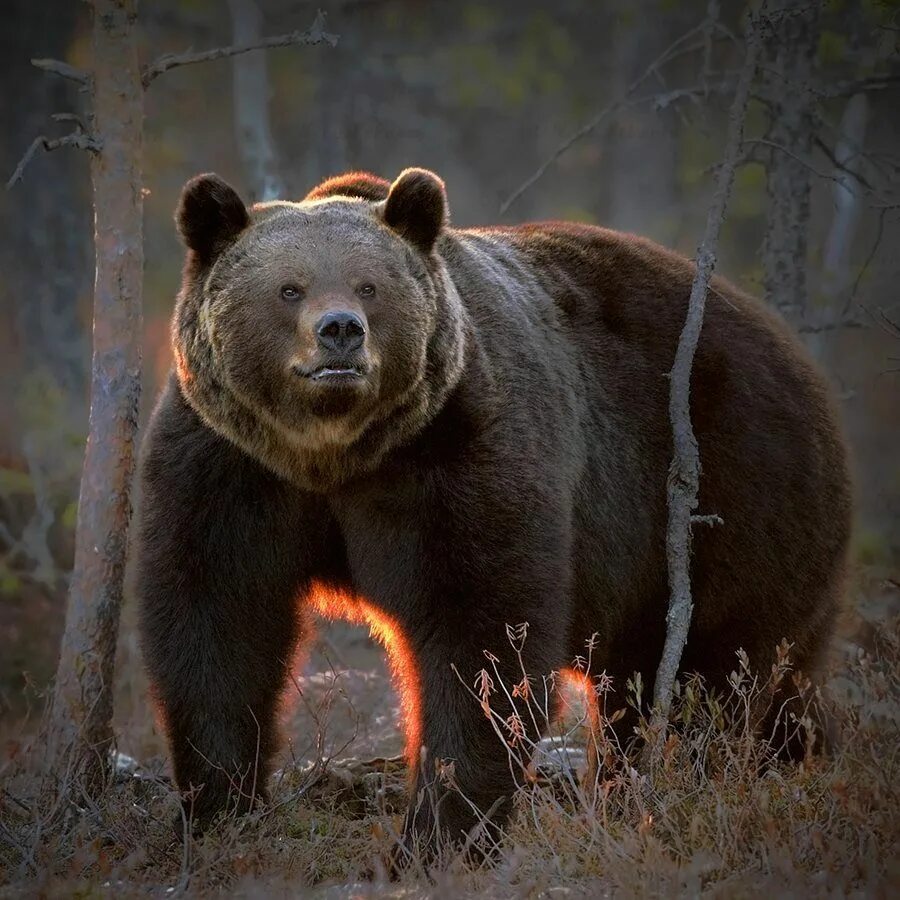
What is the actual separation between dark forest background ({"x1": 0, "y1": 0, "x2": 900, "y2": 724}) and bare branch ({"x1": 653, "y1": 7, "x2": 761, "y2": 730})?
14.1ft

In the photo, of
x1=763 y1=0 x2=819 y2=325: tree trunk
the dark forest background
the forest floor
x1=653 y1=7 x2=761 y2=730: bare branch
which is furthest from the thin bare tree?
x1=763 y1=0 x2=819 y2=325: tree trunk

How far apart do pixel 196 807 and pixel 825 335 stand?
635 cm

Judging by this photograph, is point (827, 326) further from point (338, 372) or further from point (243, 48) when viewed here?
point (338, 372)

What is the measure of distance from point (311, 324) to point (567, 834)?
6.29 feet

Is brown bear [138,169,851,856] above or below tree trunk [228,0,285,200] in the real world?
below

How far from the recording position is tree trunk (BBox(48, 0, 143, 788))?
5.85m

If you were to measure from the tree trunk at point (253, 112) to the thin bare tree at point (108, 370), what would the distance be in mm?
4726

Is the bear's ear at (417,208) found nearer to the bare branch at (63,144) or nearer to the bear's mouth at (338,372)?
the bear's mouth at (338,372)

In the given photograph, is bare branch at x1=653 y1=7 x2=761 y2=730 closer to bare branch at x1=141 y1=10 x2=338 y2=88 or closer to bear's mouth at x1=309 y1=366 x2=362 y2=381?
bear's mouth at x1=309 y1=366 x2=362 y2=381

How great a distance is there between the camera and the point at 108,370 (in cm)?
593

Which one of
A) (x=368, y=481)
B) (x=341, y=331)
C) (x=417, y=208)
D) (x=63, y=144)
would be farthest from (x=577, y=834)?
(x=63, y=144)

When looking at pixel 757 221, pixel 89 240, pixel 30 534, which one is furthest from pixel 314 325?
pixel 757 221

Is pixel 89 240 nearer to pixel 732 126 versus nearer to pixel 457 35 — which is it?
pixel 457 35

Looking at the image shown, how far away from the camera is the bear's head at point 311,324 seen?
14.7ft
